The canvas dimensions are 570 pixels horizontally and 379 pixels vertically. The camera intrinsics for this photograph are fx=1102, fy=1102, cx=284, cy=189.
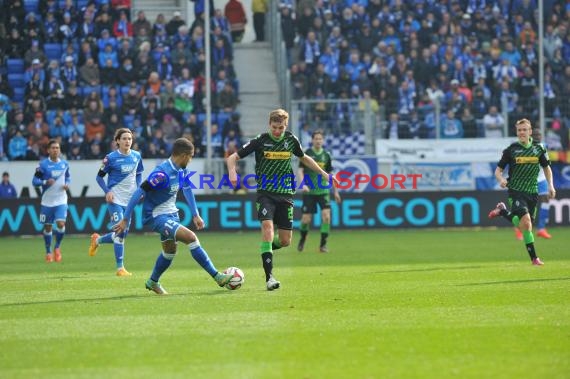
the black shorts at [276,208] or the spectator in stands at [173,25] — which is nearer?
the black shorts at [276,208]

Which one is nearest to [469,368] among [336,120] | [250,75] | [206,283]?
[206,283]

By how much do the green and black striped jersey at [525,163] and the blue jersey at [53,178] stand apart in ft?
28.1

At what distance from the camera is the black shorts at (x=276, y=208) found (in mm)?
14156

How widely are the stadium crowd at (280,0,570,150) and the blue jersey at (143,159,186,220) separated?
60.6 feet

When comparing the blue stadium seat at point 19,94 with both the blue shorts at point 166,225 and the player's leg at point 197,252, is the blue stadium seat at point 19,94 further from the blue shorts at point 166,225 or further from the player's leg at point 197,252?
the player's leg at point 197,252

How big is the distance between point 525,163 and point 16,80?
→ 2046cm

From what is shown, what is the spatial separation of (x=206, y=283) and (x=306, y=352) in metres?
6.30

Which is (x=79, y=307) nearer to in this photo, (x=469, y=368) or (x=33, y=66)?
(x=469, y=368)

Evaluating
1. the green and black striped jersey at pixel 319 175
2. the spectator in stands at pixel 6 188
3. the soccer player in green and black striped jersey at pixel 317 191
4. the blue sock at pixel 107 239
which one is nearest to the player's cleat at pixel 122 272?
the blue sock at pixel 107 239

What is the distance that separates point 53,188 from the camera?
71.4 feet

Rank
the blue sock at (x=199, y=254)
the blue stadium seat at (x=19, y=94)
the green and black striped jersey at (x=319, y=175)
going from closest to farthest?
the blue sock at (x=199, y=254), the green and black striped jersey at (x=319, y=175), the blue stadium seat at (x=19, y=94)

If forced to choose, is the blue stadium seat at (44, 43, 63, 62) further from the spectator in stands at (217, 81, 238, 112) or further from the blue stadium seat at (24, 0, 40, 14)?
the spectator in stands at (217, 81, 238, 112)

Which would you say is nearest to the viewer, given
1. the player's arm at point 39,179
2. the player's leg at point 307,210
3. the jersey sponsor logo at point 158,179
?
the jersey sponsor logo at point 158,179

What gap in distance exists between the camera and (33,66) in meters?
33.3
